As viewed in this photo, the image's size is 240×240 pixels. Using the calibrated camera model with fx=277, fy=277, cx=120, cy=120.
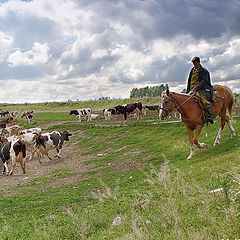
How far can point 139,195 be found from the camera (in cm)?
610

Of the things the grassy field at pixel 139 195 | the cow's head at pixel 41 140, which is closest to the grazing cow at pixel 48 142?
the cow's head at pixel 41 140

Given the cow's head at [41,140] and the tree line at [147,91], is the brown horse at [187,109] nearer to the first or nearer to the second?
the cow's head at [41,140]

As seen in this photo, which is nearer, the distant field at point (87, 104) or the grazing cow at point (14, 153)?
the grazing cow at point (14, 153)

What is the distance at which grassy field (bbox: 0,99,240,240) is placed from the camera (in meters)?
4.45

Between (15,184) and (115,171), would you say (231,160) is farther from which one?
(15,184)

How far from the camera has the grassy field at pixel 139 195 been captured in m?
4.45

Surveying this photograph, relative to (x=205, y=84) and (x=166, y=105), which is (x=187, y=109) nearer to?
(x=166, y=105)

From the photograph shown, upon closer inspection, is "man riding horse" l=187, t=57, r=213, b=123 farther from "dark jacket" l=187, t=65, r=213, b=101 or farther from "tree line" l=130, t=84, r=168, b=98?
"tree line" l=130, t=84, r=168, b=98

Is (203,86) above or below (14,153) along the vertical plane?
above

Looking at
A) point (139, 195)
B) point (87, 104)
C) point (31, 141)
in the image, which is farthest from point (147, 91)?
point (139, 195)

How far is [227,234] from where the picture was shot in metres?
3.80

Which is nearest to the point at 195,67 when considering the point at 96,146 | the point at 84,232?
the point at 84,232

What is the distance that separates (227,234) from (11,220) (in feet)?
19.3

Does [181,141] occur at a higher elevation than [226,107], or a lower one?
lower
